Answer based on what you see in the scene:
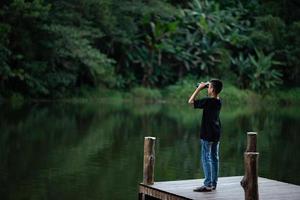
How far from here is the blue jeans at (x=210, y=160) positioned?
28.8 feet

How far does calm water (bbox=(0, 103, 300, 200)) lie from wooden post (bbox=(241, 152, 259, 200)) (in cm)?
319

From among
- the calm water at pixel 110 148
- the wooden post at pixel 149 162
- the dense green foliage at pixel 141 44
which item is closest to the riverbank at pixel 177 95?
the dense green foliage at pixel 141 44

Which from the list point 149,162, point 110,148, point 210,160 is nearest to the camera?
point 210,160

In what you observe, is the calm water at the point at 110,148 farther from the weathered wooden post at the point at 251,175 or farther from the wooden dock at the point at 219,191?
the weathered wooden post at the point at 251,175

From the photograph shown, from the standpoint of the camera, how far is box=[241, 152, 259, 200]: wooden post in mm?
7789

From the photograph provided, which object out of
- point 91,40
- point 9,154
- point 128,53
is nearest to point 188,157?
point 9,154

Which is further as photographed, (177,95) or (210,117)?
(177,95)

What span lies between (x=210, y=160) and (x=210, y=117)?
0.59m

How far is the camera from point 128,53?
113ft

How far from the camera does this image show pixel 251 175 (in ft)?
25.6

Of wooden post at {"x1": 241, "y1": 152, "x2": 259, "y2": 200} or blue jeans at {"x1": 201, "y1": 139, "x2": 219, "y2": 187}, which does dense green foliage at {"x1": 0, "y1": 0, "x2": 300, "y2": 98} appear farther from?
wooden post at {"x1": 241, "y1": 152, "x2": 259, "y2": 200}

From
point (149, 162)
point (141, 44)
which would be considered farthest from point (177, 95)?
point (149, 162)

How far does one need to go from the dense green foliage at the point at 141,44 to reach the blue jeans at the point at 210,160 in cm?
1875

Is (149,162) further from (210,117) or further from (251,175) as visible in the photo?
(251,175)
